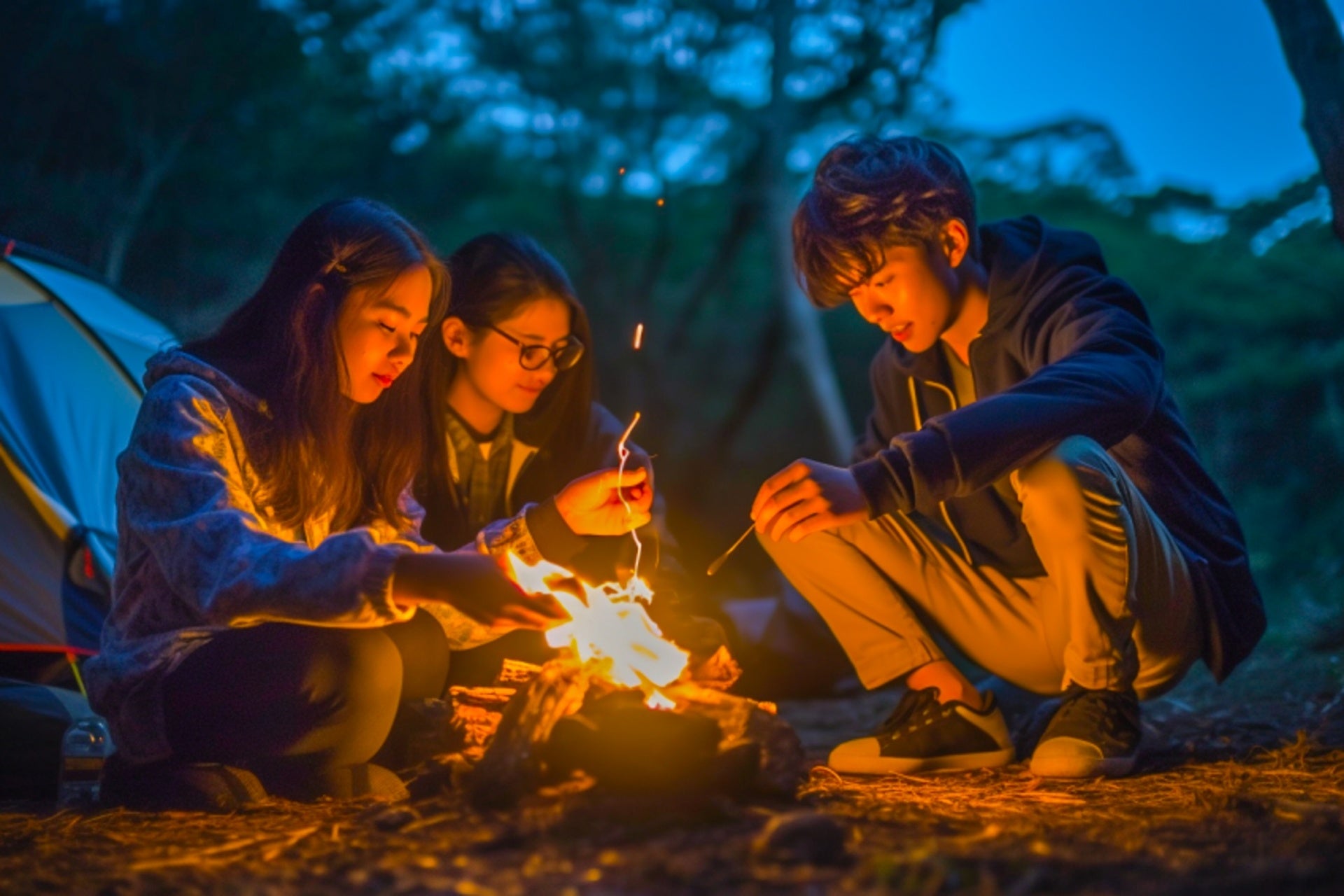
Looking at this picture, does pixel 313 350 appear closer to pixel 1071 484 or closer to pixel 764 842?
pixel 764 842

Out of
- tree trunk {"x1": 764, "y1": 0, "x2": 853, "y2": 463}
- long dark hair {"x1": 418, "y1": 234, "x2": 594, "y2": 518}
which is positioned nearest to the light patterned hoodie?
long dark hair {"x1": 418, "y1": 234, "x2": 594, "y2": 518}

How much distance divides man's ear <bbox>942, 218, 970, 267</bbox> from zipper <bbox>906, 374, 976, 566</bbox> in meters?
0.38

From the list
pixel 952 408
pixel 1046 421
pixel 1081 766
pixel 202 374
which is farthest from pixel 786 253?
pixel 202 374

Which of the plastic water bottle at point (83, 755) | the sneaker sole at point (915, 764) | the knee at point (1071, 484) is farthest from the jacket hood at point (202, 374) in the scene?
the knee at point (1071, 484)

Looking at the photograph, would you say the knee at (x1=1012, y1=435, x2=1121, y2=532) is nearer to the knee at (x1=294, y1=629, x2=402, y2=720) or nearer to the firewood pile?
the firewood pile

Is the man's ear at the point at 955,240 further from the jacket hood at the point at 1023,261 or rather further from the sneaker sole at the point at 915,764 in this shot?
the sneaker sole at the point at 915,764

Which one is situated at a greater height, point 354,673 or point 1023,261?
point 1023,261

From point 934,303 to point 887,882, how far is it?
2.05m

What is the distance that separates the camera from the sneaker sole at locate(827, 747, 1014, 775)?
3.27m

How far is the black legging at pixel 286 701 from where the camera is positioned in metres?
2.81

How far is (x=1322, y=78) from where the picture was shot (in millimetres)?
4105

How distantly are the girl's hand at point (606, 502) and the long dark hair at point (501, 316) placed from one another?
0.67 metres

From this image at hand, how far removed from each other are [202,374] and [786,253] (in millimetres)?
7218

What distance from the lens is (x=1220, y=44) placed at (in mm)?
14117
